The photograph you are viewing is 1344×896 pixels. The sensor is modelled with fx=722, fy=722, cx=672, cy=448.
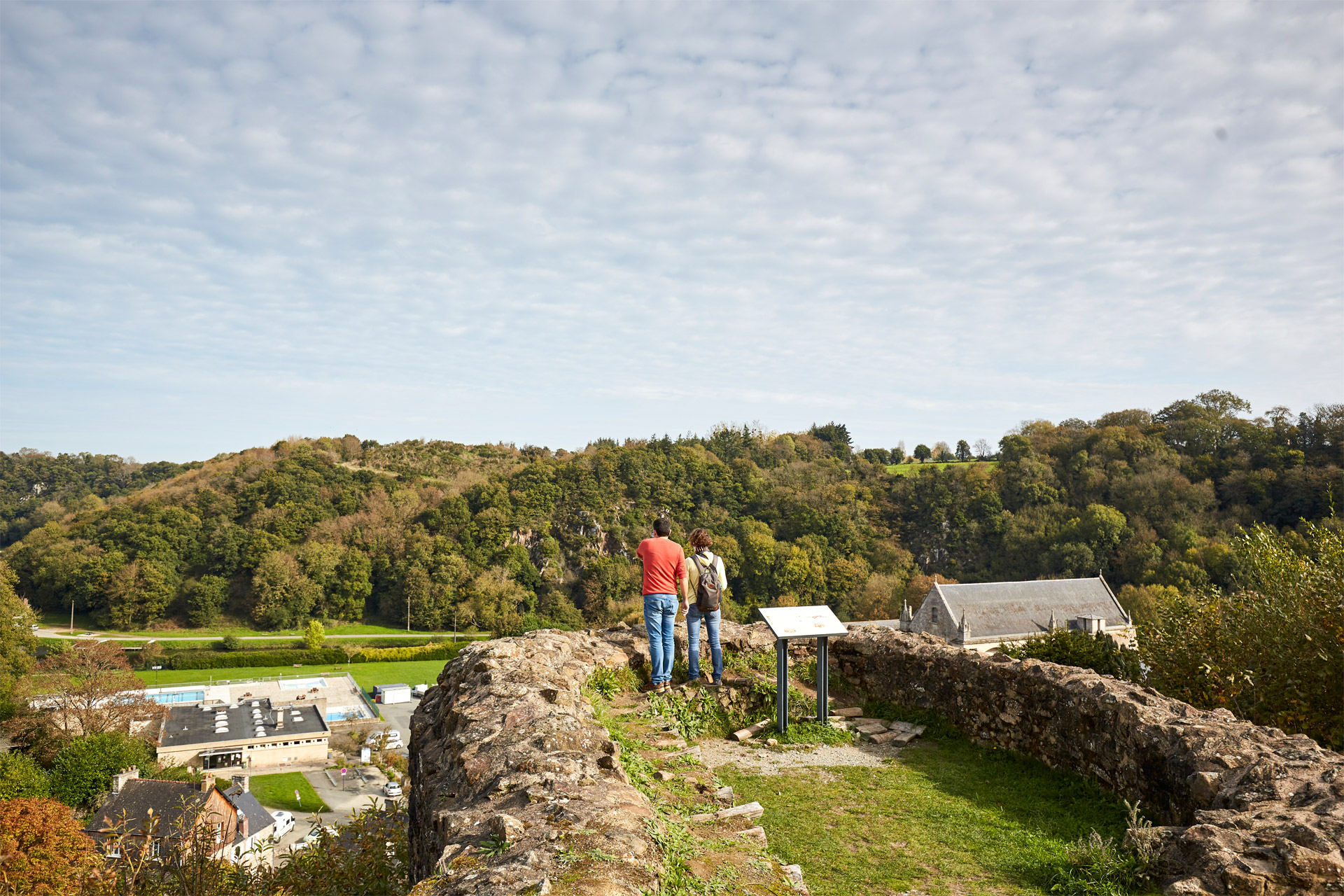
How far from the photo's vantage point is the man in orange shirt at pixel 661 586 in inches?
306

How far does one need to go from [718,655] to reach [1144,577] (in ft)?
185

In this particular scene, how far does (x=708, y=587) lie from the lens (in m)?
8.27

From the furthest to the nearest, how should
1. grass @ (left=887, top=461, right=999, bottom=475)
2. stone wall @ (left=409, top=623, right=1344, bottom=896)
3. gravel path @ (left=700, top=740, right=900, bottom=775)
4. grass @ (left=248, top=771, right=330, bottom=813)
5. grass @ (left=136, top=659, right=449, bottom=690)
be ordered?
grass @ (left=887, top=461, right=999, bottom=475) → grass @ (left=136, top=659, right=449, bottom=690) → grass @ (left=248, top=771, right=330, bottom=813) → gravel path @ (left=700, top=740, right=900, bottom=775) → stone wall @ (left=409, top=623, right=1344, bottom=896)

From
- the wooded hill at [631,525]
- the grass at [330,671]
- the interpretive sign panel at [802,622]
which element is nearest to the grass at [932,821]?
the interpretive sign panel at [802,622]

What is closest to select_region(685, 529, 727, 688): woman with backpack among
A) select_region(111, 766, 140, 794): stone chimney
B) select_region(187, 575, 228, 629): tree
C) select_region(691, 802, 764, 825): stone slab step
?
select_region(691, 802, 764, 825): stone slab step

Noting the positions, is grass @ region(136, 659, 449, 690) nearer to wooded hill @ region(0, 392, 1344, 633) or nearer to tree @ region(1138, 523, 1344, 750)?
wooded hill @ region(0, 392, 1344, 633)

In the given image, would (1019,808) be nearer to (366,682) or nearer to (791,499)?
(366,682)

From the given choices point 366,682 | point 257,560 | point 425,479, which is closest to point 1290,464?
point 366,682

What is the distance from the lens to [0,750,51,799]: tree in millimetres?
25312

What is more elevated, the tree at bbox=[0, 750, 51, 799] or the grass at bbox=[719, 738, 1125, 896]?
the grass at bbox=[719, 738, 1125, 896]

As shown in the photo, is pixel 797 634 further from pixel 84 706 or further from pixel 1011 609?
pixel 84 706

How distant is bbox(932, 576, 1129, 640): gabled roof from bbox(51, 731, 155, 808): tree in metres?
36.8

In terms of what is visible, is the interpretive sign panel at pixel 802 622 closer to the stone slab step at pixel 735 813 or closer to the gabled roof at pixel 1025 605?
the stone slab step at pixel 735 813

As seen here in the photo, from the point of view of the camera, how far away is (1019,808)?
5992 mm
